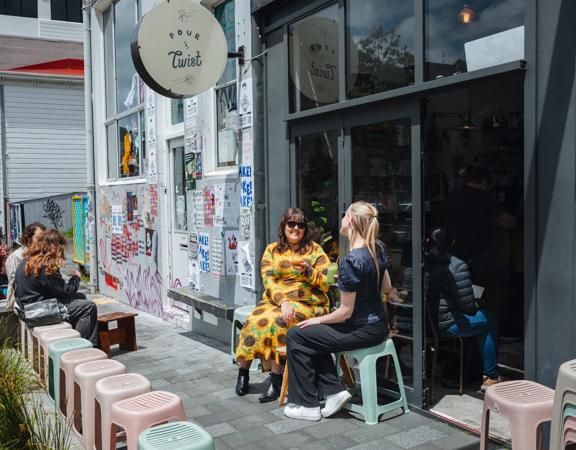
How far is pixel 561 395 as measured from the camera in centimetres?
272

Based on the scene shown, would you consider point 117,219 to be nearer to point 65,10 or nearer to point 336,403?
point 336,403

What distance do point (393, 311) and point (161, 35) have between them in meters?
3.05

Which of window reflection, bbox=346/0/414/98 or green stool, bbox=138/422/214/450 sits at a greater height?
window reflection, bbox=346/0/414/98

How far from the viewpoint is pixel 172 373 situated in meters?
5.79

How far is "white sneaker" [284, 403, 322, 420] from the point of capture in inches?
171

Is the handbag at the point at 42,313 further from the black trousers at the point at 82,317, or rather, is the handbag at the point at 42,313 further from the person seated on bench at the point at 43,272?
the black trousers at the point at 82,317

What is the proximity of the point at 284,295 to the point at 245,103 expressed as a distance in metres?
2.29

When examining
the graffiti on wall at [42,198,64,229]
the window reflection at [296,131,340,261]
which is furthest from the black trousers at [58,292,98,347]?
the graffiti on wall at [42,198,64,229]

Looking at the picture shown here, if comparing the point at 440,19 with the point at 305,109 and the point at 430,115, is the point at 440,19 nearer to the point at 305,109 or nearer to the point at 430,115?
the point at 305,109

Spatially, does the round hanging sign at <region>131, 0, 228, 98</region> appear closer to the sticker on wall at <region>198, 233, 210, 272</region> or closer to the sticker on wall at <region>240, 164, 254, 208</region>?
the sticker on wall at <region>240, 164, 254, 208</region>

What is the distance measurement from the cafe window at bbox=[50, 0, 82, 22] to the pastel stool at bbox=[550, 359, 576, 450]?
23930mm

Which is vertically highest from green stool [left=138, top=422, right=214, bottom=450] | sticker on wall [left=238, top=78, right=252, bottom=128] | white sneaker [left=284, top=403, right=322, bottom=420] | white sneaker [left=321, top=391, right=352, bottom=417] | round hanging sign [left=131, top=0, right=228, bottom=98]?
round hanging sign [left=131, top=0, right=228, bottom=98]

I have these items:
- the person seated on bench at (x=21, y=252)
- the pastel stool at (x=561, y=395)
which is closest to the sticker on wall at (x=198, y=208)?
the person seated on bench at (x=21, y=252)

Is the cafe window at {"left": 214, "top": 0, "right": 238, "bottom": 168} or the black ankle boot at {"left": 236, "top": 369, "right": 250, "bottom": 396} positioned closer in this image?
the black ankle boot at {"left": 236, "top": 369, "right": 250, "bottom": 396}
